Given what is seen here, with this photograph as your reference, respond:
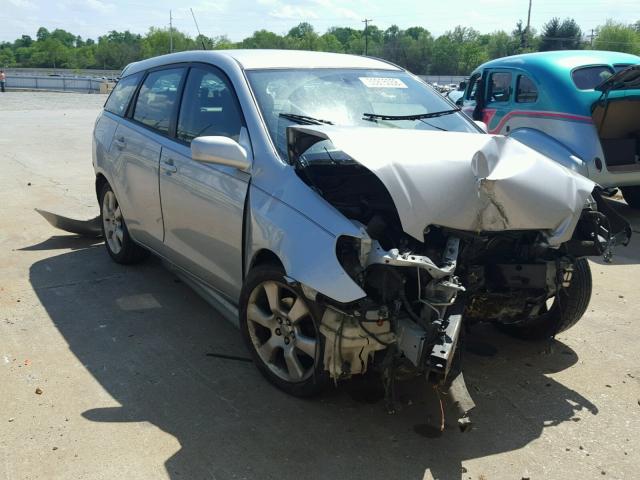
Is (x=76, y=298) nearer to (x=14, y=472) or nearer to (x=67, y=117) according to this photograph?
(x=14, y=472)

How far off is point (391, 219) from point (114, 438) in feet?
6.03

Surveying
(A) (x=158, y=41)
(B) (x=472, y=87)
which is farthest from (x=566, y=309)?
(A) (x=158, y=41)

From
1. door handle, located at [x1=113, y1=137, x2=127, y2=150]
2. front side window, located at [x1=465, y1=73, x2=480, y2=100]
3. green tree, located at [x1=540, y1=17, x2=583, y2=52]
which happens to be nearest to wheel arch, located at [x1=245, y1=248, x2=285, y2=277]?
door handle, located at [x1=113, y1=137, x2=127, y2=150]

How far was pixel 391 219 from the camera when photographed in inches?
132

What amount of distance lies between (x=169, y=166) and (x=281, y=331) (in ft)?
5.45

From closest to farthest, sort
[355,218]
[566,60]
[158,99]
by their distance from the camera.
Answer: [355,218] → [158,99] → [566,60]

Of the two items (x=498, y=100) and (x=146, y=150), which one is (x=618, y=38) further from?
(x=146, y=150)

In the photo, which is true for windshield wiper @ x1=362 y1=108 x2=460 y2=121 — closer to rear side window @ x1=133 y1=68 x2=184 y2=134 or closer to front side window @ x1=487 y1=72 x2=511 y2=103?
rear side window @ x1=133 y1=68 x2=184 y2=134

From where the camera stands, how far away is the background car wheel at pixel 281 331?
3350mm

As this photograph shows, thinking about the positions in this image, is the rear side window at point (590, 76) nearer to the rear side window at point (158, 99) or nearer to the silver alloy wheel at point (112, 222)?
the rear side window at point (158, 99)

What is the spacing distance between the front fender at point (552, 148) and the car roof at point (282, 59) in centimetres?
347

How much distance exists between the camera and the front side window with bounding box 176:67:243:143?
4035 mm

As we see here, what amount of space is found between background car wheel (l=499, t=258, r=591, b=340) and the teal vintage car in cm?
381

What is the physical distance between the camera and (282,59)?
437 centimetres
